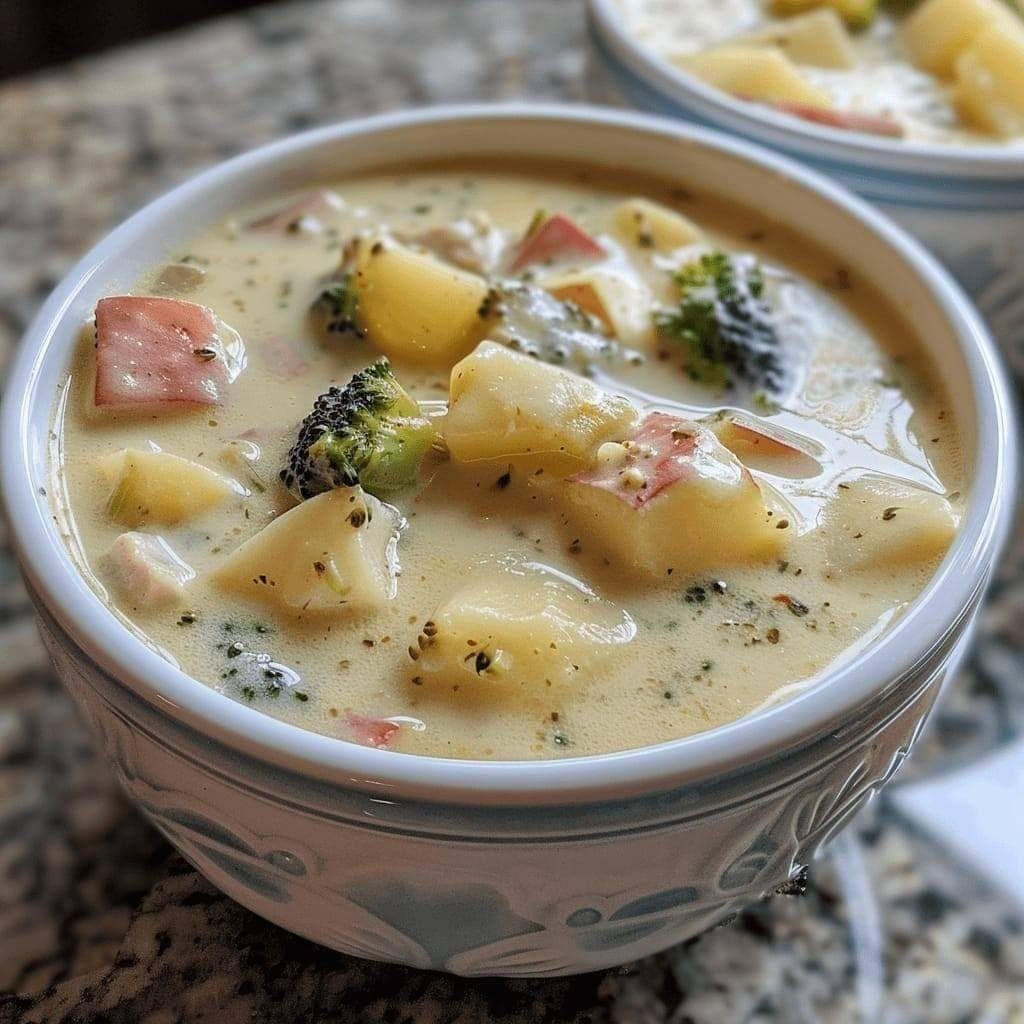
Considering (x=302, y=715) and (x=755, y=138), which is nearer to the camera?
(x=302, y=715)

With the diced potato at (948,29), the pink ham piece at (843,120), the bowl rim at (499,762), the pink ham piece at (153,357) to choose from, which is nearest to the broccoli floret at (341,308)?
the pink ham piece at (153,357)

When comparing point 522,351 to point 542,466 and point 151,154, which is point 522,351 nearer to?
point 542,466

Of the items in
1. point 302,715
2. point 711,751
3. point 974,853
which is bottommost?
point 974,853

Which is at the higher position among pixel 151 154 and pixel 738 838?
pixel 738 838

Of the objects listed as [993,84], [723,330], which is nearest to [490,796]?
[723,330]

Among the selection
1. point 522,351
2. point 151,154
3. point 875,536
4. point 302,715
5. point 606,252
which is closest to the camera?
point 302,715

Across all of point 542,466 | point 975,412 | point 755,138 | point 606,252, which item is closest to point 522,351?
point 542,466

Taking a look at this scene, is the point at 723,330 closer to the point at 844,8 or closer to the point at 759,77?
the point at 759,77

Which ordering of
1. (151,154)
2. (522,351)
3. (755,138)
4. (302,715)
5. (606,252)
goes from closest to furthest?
(302,715) < (522,351) < (606,252) < (755,138) < (151,154)
